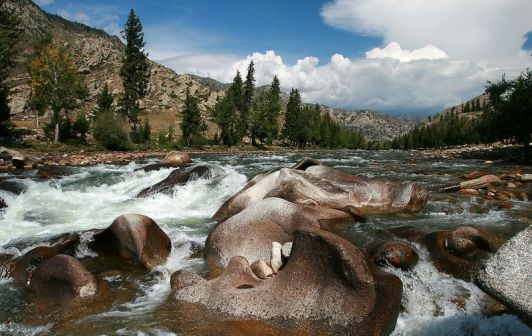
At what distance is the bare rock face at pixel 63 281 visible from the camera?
845 cm

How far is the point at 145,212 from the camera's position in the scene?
57.3 feet

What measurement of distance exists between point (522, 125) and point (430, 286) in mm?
50533

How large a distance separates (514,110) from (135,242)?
54520mm

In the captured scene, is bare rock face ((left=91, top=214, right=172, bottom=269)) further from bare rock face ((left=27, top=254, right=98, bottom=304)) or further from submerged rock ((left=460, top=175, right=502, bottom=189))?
submerged rock ((left=460, top=175, right=502, bottom=189))

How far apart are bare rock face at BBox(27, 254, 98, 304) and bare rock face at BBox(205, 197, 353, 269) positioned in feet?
10.1

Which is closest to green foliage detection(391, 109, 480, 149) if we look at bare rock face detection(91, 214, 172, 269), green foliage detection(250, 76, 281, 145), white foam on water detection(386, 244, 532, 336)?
green foliage detection(250, 76, 281, 145)

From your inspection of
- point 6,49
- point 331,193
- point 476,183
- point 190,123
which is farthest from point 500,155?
point 6,49

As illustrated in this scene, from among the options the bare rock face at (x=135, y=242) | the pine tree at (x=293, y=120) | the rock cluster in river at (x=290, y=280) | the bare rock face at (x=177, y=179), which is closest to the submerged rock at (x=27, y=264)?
the bare rock face at (x=135, y=242)

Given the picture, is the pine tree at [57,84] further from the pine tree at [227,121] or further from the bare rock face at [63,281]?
the bare rock face at [63,281]

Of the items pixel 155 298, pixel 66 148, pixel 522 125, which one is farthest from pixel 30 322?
pixel 522 125

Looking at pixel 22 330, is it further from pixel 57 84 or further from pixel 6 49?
pixel 57 84

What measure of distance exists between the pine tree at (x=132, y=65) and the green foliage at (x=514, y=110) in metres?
52.0

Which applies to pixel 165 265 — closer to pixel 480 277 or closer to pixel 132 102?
pixel 480 277

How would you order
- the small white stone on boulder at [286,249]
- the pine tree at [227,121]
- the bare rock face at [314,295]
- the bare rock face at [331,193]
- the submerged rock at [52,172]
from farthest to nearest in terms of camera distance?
1. the pine tree at [227,121]
2. the submerged rock at [52,172]
3. the bare rock face at [331,193]
4. the small white stone on boulder at [286,249]
5. the bare rock face at [314,295]
